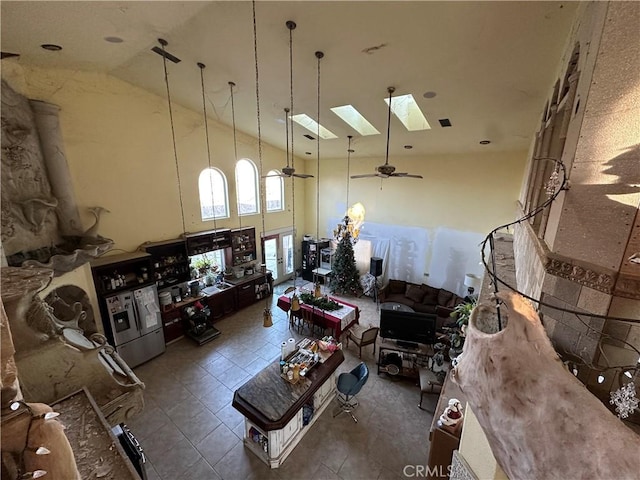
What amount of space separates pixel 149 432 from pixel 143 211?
14.5ft

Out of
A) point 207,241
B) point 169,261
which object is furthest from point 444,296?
point 169,261

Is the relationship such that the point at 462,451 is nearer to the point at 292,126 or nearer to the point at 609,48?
the point at 609,48

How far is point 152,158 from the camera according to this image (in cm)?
614

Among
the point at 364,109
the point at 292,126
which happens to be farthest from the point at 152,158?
the point at 364,109

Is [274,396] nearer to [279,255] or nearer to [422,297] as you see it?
[422,297]

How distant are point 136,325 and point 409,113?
7.51 meters

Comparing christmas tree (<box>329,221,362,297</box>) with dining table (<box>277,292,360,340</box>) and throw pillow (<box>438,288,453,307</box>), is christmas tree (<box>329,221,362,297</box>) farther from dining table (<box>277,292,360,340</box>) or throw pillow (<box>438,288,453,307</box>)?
throw pillow (<box>438,288,453,307</box>)

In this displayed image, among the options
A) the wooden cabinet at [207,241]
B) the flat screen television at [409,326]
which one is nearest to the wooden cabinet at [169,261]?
the wooden cabinet at [207,241]

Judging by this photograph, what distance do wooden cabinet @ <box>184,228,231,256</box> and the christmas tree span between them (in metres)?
3.56

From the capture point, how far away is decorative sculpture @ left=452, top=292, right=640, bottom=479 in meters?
1.01

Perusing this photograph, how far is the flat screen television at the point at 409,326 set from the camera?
6.03 meters

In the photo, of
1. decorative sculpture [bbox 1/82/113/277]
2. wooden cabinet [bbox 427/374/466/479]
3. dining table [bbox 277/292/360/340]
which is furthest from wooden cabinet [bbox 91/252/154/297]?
wooden cabinet [bbox 427/374/466/479]

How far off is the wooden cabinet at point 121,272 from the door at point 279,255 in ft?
12.8

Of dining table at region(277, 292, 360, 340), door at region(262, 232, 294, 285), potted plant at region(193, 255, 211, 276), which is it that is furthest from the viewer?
door at region(262, 232, 294, 285)
